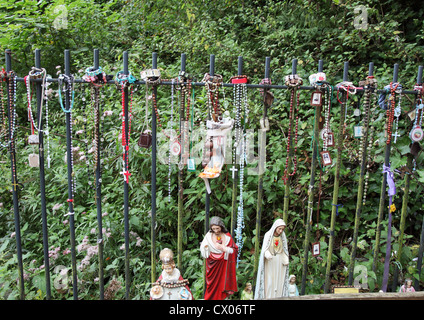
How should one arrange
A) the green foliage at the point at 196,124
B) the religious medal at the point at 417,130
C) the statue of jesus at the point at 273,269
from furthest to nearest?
1. the green foliage at the point at 196,124
2. the religious medal at the point at 417,130
3. the statue of jesus at the point at 273,269

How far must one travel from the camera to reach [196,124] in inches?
156

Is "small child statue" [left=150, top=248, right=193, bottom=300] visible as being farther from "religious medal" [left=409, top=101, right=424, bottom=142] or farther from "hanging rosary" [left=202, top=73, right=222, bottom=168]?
"religious medal" [left=409, top=101, right=424, bottom=142]

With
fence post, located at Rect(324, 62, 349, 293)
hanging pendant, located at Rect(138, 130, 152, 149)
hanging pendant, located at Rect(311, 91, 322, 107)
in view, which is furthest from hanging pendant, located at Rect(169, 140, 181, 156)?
fence post, located at Rect(324, 62, 349, 293)

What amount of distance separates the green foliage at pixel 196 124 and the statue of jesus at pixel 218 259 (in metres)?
0.36

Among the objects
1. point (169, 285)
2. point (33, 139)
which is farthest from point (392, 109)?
point (33, 139)

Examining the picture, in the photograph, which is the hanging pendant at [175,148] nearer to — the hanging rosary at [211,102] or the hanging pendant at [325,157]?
the hanging rosary at [211,102]

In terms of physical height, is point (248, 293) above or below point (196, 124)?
below

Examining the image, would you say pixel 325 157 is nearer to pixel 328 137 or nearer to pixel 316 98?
pixel 328 137

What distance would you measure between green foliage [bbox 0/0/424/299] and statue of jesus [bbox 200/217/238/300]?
1.17ft

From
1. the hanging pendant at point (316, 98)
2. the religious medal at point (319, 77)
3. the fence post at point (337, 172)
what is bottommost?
the fence post at point (337, 172)

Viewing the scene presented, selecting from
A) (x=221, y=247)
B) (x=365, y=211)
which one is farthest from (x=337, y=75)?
(x=221, y=247)

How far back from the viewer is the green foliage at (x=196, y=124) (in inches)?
147

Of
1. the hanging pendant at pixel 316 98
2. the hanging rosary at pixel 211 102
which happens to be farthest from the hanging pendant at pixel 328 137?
the hanging rosary at pixel 211 102

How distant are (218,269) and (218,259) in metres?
0.10
